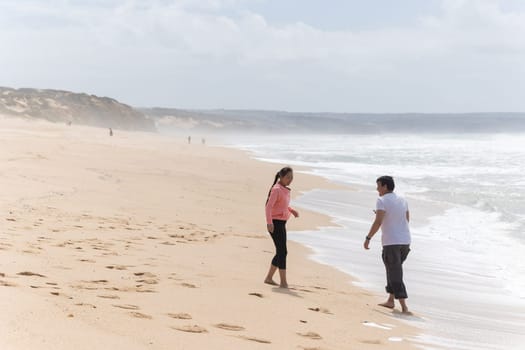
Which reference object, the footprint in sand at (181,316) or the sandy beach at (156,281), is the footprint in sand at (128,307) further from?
the footprint in sand at (181,316)

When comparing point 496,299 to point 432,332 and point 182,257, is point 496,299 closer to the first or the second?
point 432,332

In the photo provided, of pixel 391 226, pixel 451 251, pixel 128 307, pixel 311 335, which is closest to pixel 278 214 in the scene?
pixel 391 226

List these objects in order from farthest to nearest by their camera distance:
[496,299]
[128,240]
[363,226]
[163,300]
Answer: [363,226]
[128,240]
[496,299]
[163,300]

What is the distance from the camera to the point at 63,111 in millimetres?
81188

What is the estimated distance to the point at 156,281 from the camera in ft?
21.4

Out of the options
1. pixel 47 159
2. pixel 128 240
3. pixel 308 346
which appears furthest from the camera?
pixel 47 159

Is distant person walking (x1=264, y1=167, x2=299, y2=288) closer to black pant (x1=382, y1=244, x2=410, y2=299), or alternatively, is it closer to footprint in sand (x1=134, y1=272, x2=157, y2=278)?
black pant (x1=382, y1=244, x2=410, y2=299)

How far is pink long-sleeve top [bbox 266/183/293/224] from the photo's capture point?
24.7ft

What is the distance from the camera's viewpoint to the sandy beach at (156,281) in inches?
182

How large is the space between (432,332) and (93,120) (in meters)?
82.9

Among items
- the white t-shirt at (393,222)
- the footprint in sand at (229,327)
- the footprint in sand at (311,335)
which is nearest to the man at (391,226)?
the white t-shirt at (393,222)

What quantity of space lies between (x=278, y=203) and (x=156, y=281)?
1.76 metres

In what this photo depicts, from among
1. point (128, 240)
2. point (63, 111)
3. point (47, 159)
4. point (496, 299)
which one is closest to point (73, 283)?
point (128, 240)

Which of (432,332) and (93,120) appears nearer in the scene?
(432,332)
